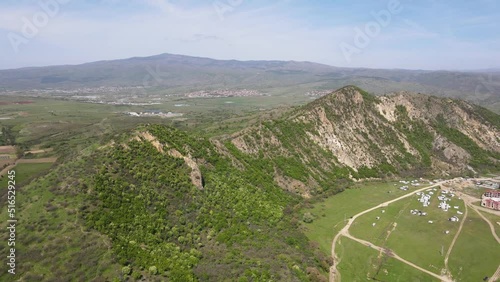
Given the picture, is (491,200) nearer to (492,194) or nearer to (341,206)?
(492,194)

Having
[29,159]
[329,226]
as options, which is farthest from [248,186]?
[29,159]

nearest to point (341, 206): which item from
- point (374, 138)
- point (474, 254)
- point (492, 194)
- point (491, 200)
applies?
point (474, 254)

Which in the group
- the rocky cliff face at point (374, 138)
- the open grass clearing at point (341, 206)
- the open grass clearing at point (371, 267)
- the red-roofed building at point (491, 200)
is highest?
the rocky cliff face at point (374, 138)

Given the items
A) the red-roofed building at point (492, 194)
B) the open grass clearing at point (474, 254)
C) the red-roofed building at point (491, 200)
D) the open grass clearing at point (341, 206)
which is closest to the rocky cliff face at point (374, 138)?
the open grass clearing at point (341, 206)

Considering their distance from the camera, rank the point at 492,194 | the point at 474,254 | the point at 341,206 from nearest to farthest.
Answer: the point at 474,254
the point at 341,206
the point at 492,194

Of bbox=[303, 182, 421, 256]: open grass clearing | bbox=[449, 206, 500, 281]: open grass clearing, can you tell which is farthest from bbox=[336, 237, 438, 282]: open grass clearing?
bbox=[449, 206, 500, 281]: open grass clearing

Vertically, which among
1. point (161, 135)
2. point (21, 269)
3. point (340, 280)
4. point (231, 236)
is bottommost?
point (340, 280)

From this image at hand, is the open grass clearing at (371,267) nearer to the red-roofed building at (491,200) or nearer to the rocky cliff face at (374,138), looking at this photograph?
the rocky cliff face at (374,138)

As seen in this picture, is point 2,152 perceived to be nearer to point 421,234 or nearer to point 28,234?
point 28,234
